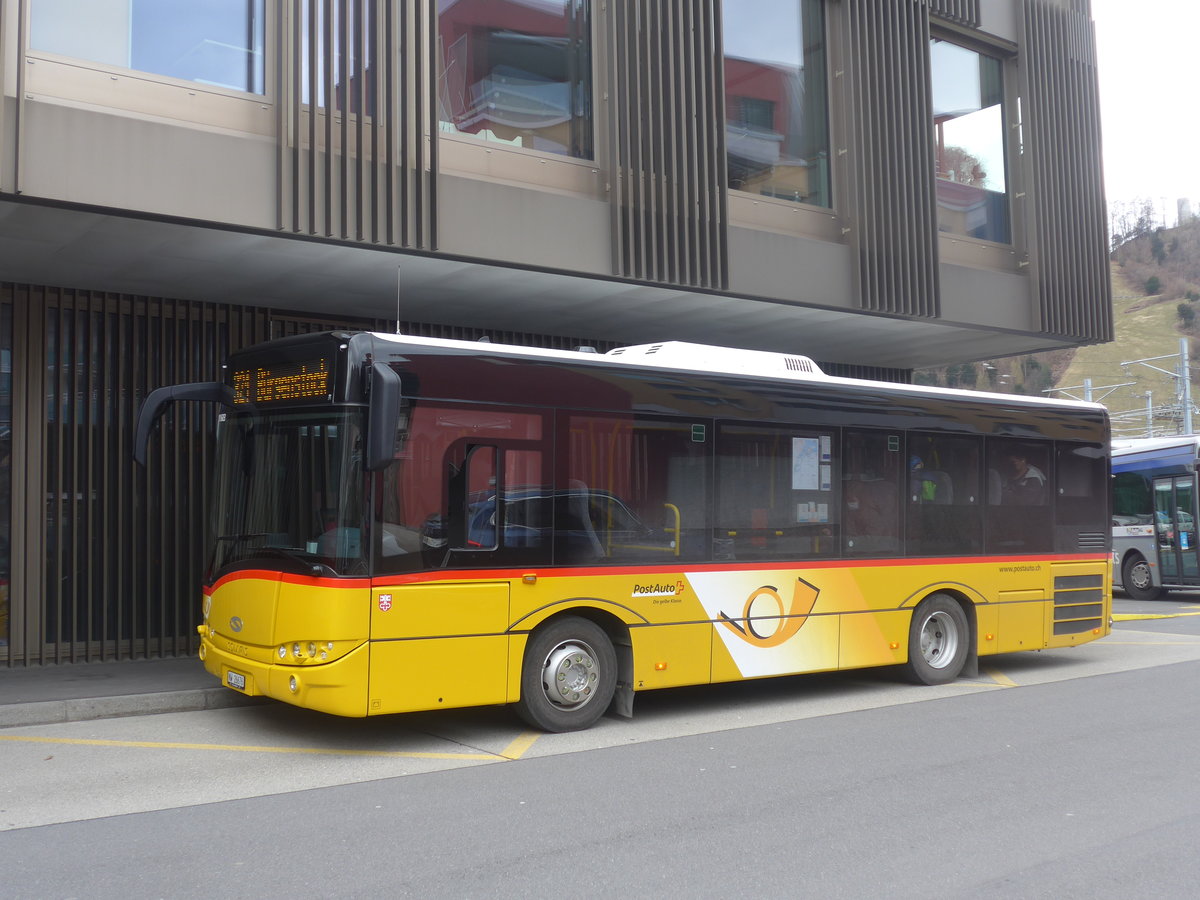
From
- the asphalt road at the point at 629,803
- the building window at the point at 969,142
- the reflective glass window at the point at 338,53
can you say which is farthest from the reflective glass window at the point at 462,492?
the building window at the point at 969,142

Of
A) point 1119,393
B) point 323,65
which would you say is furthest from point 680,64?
point 1119,393

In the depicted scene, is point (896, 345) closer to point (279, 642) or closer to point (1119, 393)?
point (279, 642)

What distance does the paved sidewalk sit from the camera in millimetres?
8672

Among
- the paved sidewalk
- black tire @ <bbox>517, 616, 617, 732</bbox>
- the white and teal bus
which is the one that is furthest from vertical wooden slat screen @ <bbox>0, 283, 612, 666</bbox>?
the white and teal bus

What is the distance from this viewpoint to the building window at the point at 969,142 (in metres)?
16.3

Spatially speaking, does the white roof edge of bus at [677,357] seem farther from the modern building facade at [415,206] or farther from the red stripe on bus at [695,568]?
the modern building facade at [415,206]

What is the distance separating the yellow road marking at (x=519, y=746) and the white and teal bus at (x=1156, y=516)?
47.8 ft

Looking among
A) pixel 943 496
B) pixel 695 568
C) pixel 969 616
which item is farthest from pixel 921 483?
pixel 695 568

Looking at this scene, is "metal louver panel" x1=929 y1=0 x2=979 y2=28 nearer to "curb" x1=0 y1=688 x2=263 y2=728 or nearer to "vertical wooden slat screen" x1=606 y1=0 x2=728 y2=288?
"vertical wooden slat screen" x1=606 y1=0 x2=728 y2=288

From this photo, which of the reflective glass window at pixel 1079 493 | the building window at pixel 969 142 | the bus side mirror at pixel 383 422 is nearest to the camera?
the bus side mirror at pixel 383 422

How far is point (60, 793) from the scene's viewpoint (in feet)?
21.7

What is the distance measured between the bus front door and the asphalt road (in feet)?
37.1

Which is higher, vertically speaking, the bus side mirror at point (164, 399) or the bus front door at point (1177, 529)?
the bus side mirror at point (164, 399)

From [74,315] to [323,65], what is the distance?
147 inches
